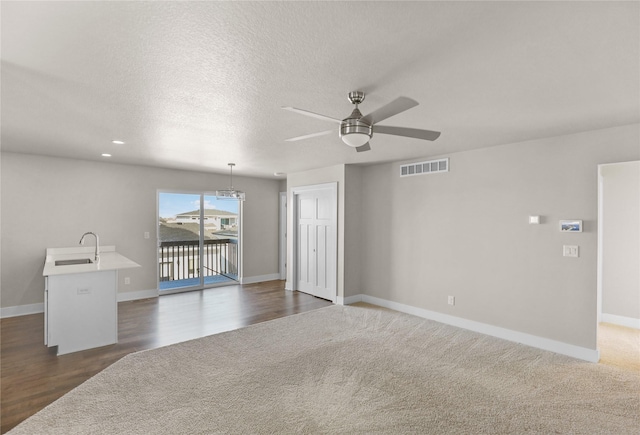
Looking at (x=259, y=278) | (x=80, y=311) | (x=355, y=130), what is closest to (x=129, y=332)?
(x=80, y=311)

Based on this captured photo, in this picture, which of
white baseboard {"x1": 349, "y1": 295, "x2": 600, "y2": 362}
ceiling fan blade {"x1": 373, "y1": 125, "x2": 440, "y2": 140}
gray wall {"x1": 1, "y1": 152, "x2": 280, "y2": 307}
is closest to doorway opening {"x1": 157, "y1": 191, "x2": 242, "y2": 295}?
gray wall {"x1": 1, "y1": 152, "x2": 280, "y2": 307}

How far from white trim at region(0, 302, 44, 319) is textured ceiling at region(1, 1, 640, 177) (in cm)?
303

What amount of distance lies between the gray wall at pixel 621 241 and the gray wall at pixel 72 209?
7.08 meters

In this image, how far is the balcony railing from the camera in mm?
7043

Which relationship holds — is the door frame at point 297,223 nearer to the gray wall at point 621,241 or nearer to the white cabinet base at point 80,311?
the white cabinet base at point 80,311

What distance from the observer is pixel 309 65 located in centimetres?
208

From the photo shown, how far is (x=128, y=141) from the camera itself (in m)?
4.17

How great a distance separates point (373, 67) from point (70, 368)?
4.07 metres

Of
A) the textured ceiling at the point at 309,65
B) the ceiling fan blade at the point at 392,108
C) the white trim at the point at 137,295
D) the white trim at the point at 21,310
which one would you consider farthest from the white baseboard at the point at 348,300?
the white trim at the point at 21,310

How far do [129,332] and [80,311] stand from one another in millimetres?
754

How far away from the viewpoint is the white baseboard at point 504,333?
3.59 m

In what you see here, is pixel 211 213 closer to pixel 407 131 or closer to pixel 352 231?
pixel 352 231

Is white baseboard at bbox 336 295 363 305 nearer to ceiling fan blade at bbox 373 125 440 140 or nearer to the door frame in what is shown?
the door frame

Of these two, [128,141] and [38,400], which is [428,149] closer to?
[128,141]
